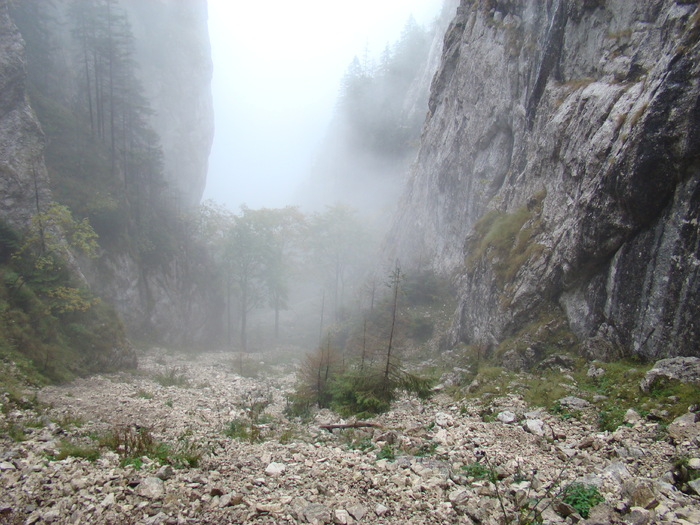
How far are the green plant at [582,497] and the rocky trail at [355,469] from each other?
11 centimetres

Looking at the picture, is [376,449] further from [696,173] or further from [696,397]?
[696,173]

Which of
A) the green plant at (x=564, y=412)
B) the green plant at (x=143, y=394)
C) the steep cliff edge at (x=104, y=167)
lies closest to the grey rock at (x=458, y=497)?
the green plant at (x=564, y=412)

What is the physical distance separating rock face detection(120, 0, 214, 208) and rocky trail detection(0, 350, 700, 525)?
4902cm

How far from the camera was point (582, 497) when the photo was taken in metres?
5.30

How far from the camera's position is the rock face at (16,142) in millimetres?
19531

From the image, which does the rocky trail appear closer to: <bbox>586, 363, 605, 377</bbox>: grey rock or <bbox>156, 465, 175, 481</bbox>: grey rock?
<bbox>156, 465, 175, 481</bbox>: grey rock

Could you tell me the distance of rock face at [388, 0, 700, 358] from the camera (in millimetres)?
9477

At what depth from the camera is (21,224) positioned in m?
19.2

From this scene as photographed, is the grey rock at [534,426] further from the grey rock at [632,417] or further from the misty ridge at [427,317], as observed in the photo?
the grey rock at [632,417]

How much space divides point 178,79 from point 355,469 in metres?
66.7

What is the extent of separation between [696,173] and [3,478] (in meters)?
15.8

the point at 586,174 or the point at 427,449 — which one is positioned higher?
the point at 586,174

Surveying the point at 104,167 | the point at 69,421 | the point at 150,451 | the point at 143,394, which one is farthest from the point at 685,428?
the point at 104,167

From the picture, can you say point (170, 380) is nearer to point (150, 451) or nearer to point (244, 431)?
point (244, 431)
